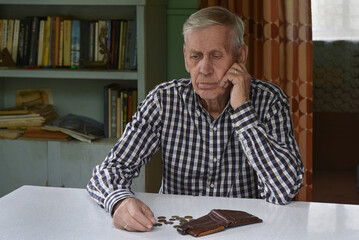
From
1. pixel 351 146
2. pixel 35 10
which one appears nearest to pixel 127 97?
pixel 35 10

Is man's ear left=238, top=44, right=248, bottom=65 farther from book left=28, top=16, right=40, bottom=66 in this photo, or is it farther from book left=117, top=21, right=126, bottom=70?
book left=28, top=16, right=40, bottom=66

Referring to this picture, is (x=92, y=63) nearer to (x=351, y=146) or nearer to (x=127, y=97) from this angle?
(x=127, y=97)

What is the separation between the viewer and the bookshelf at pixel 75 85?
2773mm

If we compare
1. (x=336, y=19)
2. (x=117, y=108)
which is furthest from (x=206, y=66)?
(x=336, y=19)

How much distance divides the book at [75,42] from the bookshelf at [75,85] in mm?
114

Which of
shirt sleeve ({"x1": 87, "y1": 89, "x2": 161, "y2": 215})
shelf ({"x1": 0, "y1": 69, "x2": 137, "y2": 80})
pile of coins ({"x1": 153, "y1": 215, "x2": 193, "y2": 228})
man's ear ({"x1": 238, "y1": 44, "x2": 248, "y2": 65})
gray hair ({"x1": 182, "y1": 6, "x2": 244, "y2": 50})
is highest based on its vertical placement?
gray hair ({"x1": 182, "y1": 6, "x2": 244, "y2": 50})

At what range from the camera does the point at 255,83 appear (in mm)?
1902

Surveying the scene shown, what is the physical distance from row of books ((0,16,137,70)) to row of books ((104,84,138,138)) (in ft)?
0.45

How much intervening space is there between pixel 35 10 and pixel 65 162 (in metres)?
0.95

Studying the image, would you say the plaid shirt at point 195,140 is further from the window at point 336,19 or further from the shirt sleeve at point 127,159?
the window at point 336,19

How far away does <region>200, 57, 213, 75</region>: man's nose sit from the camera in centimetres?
172

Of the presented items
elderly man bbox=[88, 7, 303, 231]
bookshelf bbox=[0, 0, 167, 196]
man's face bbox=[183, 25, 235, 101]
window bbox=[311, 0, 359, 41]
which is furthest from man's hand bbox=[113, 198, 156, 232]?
window bbox=[311, 0, 359, 41]

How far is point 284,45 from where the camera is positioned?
10.0 feet

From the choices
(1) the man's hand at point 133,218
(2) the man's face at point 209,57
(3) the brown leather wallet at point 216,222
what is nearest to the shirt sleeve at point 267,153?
(2) the man's face at point 209,57
